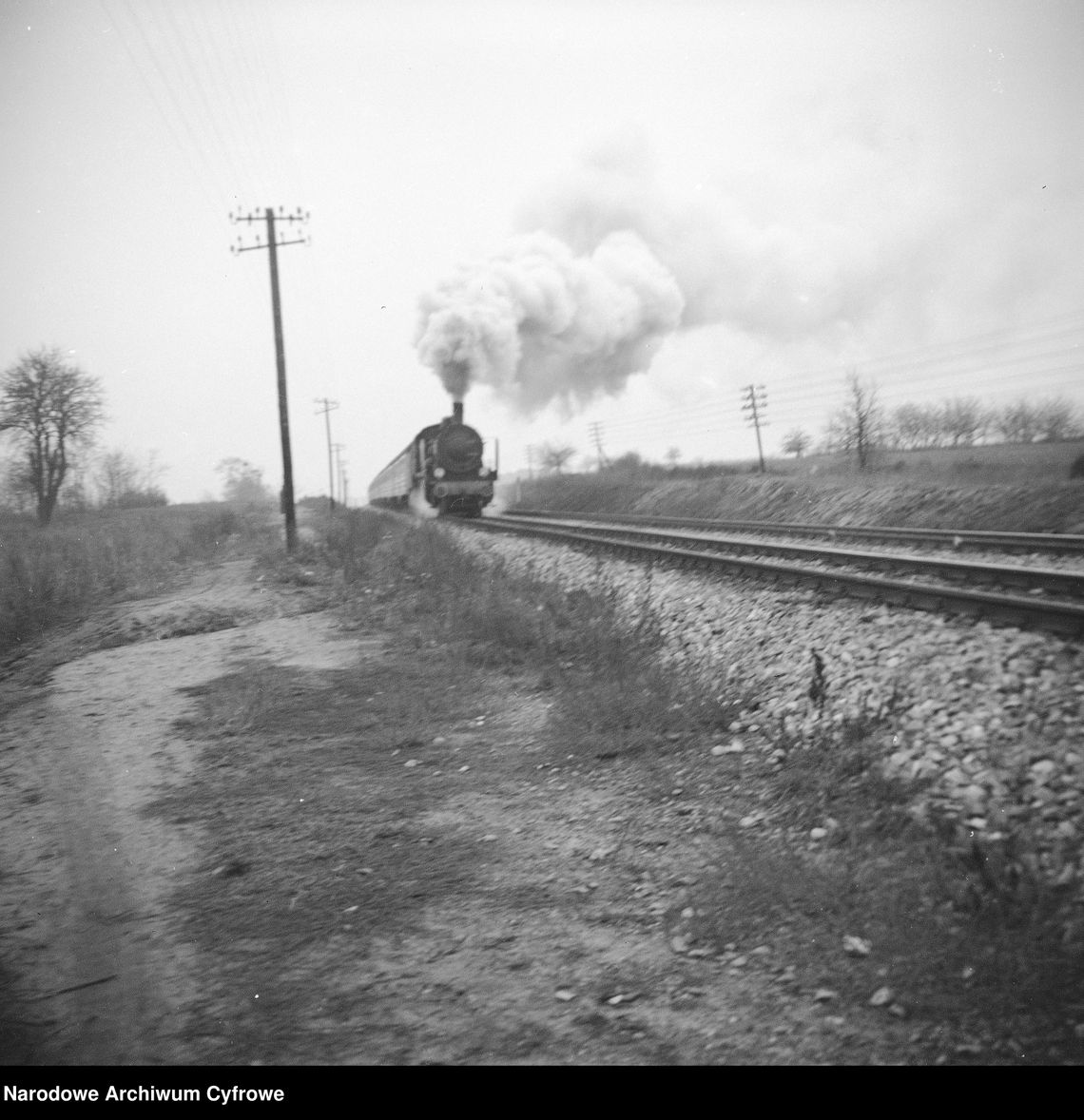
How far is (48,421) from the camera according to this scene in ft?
55.8

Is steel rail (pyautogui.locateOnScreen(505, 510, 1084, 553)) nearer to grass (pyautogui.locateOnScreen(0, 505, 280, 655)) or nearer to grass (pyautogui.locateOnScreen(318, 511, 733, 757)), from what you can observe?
grass (pyautogui.locateOnScreen(318, 511, 733, 757))

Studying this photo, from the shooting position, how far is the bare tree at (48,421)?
15883 mm

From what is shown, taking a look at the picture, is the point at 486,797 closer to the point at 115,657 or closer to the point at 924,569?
the point at 924,569

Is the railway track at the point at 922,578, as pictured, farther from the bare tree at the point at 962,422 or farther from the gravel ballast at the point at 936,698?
the bare tree at the point at 962,422

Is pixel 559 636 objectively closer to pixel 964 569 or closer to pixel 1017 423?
pixel 964 569

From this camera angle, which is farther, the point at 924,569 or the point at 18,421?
the point at 18,421

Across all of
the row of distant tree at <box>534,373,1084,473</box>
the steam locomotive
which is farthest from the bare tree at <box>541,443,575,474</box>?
the steam locomotive

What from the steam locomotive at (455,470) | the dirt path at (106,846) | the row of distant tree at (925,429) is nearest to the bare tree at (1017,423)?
the row of distant tree at (925,429)

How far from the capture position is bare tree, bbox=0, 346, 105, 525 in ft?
52.1

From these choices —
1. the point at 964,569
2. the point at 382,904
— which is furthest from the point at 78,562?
the point at 964,569
